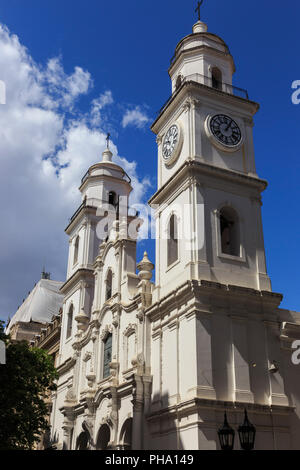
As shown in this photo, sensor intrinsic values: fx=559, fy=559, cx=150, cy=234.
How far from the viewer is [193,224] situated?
2567 cm

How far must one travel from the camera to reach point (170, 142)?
1185 inches

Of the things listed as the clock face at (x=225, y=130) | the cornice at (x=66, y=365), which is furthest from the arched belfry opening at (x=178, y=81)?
the cornice at (x=66, y=365)

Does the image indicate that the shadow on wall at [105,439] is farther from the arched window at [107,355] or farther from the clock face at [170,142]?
the clock face at [170,142]

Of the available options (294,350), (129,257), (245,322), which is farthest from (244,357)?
(129,257)

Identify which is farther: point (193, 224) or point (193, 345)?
point (193, 224)

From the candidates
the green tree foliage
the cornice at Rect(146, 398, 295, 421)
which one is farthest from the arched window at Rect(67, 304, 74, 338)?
the cornice at Rect(146, 398, 295, 421)

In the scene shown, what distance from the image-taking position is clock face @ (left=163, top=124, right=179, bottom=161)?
29336 mm

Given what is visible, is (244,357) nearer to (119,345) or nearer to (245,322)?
(245,322)

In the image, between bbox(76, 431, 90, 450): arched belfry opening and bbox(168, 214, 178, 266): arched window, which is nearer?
bbox(168, 214, 178, 266): arched window

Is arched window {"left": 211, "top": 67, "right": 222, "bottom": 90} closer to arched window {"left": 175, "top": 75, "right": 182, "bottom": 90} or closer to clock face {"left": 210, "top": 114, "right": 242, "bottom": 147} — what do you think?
arched window {"left": 175, "top": 75, "right": 182, "bottom": 90}

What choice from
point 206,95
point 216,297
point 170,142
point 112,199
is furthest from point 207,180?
point 112,199

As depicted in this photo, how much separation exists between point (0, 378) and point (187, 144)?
564 inches

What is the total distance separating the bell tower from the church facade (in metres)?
0.06
